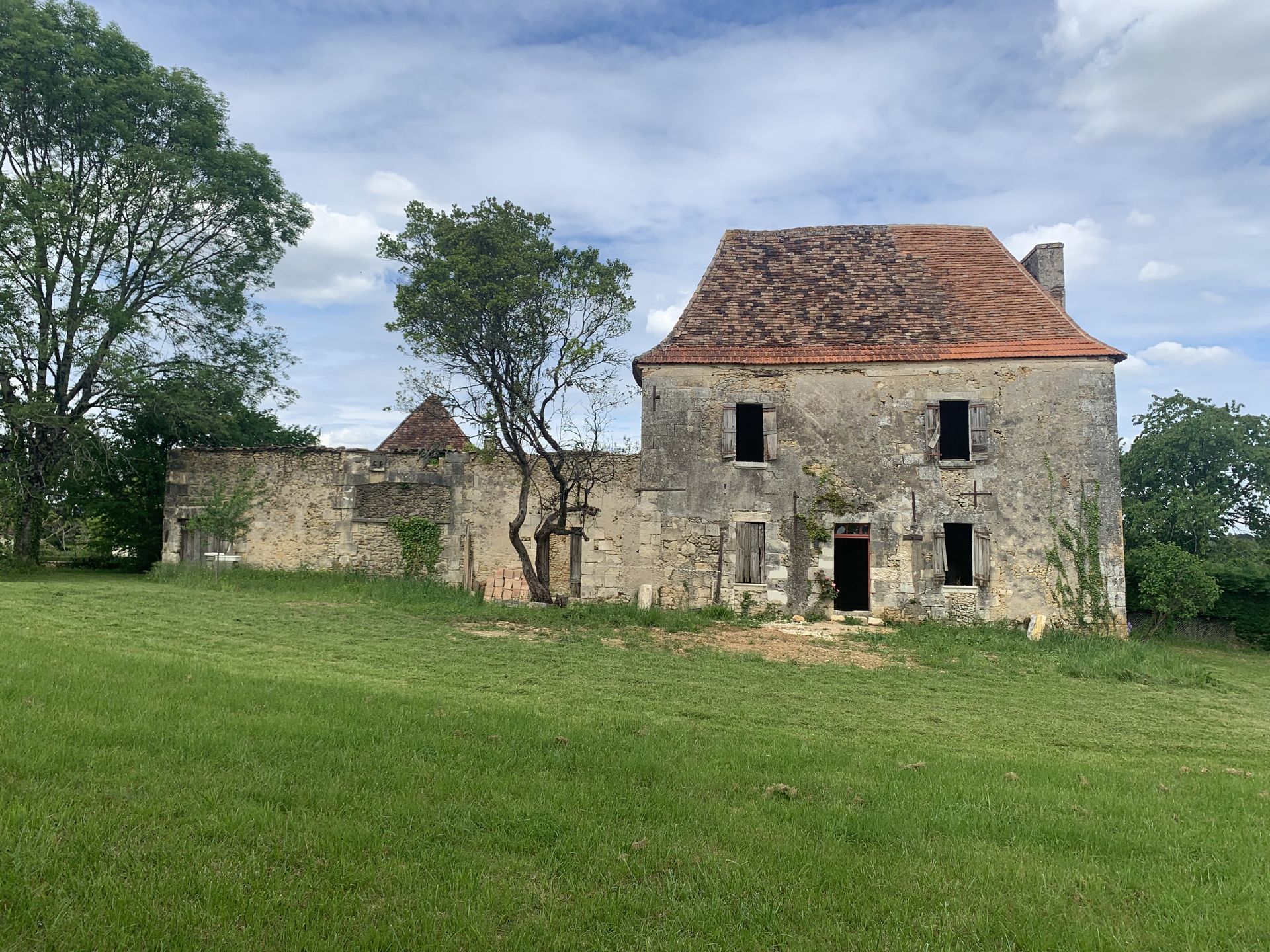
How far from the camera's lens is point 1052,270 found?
17016mm

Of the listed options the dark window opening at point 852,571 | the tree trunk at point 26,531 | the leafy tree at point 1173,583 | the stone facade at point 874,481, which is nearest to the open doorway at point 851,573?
the dark window opening at point 852,571

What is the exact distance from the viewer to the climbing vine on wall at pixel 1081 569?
45.6 ft

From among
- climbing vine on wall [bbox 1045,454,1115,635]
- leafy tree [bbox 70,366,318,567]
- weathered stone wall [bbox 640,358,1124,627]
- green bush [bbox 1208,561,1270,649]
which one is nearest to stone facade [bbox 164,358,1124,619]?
weathered stone wall [bbox 640,358,1124,627]

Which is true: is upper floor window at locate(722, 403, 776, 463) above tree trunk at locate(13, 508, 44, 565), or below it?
above

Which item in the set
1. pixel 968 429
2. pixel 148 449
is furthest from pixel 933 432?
pixel 148 449

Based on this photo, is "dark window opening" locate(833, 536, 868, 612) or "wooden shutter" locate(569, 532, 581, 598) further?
"dark window opening" locate(833, 536, 868, 612)

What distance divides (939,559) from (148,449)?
768 inches

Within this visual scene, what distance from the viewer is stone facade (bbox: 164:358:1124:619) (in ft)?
46.8

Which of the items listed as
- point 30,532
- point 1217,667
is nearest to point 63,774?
point 1217,667

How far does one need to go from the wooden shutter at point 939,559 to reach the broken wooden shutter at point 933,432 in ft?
4.90

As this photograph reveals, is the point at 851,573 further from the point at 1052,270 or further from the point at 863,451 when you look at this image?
the point at 1052,270

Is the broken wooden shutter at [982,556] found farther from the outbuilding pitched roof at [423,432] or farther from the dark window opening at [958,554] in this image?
the outbuilding pitched roof at [423,432]

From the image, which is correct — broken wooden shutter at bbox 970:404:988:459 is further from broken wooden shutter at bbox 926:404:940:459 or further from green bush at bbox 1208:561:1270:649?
green bush at bbox 1208:561:1270:649

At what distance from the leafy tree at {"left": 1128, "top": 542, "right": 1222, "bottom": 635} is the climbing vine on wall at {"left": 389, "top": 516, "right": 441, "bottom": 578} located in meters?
15.5
